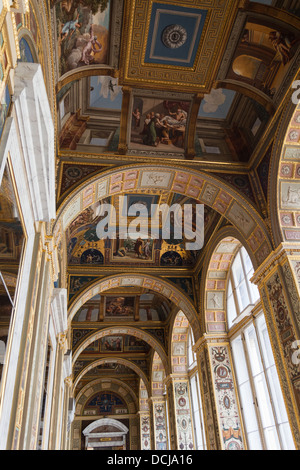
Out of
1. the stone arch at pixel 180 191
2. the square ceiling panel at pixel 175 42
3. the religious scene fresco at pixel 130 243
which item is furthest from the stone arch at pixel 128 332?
the square ceiling panel at pixel 175 42

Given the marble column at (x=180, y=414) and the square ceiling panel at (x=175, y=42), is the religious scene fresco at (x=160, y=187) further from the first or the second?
the marble column at (x=180, y=414)

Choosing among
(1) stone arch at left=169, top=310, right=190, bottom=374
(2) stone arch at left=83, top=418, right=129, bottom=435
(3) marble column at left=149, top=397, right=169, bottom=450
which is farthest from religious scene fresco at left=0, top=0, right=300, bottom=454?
(2) stone arch at left=83, top=418, right=129, bottom=435

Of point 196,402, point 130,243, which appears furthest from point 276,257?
point 196,402

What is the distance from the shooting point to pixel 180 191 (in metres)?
10.3

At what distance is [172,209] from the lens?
40.6ft

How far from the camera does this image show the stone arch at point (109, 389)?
82.3 ft

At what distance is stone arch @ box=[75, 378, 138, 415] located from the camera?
82.3ft

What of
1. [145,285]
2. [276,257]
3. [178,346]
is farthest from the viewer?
[178,346]

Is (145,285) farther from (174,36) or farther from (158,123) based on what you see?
(174,36)

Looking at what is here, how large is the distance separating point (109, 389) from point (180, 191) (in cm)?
1975

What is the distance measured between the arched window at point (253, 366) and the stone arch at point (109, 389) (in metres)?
15.1

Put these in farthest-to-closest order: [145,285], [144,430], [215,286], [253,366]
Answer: [144,430] < [145,285] < [215,286] < [253,366]

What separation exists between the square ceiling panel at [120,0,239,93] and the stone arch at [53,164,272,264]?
1.99m

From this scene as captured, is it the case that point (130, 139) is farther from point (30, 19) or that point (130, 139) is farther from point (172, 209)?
point (30, 19)
